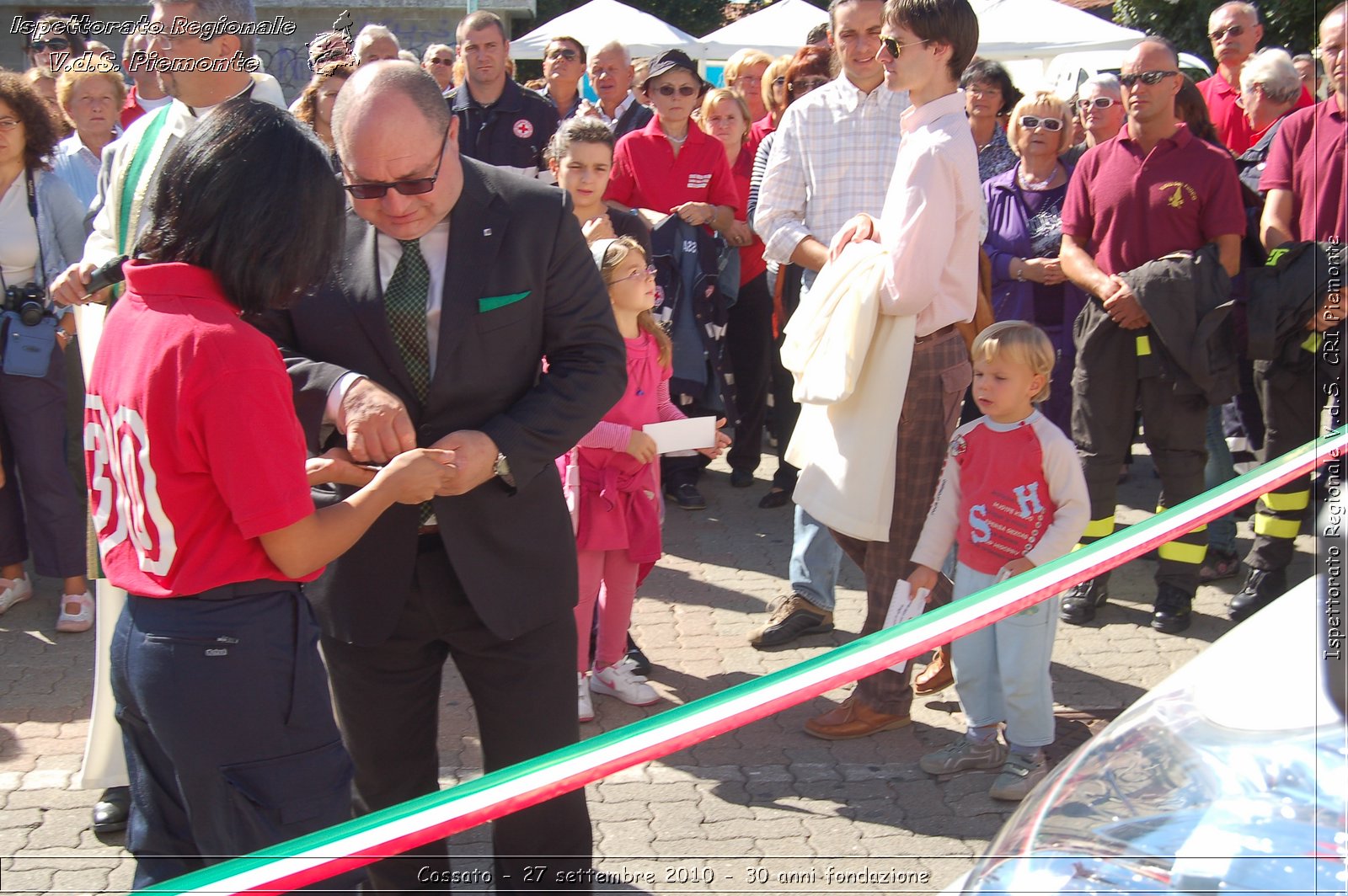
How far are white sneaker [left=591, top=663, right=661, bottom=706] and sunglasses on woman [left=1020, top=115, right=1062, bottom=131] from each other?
11.9ft

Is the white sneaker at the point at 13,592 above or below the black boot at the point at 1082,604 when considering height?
above

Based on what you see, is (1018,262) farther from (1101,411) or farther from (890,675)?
(890,675)

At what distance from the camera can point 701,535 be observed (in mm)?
6879

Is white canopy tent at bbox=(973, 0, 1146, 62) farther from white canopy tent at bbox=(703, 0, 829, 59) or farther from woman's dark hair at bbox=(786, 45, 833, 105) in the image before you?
woman's dark hair at bbox=(786, 45, 833, 105)

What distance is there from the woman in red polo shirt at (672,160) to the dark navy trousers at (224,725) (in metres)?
4.95

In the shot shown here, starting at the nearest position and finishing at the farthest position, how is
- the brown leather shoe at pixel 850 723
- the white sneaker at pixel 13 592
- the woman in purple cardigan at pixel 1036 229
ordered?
the brown leather shoe at pixel 850 723, the white sneaker at pixel 13 592, the woman in purple cardigan at pixel 1036 229

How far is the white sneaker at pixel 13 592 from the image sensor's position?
577 centimetres

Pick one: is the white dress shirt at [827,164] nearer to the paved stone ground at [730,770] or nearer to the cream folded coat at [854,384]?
the cream folded coat at [854,384]

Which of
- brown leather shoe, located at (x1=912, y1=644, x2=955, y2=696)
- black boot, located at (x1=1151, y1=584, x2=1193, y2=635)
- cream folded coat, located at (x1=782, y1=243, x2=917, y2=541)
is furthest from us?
black boot, located at (x1=1151, y1=584, x2=1193, y2=635)

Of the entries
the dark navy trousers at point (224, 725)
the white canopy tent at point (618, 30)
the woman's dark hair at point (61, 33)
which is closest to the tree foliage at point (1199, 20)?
the white canopy tent at point (618, 30)

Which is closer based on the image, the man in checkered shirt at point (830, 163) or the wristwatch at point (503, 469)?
the wristwatch at point (503, 469)

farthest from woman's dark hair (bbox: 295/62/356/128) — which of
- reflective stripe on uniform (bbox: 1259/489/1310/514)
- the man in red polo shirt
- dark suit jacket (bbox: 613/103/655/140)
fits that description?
the man in red polo shirt

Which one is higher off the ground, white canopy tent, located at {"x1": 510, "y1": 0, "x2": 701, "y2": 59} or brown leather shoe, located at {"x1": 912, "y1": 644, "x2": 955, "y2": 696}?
white canopy tent, located at {"x1": 510, "y1": 0, "x2": 701, "y2": 59}

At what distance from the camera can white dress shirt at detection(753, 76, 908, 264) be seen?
16.3ft
